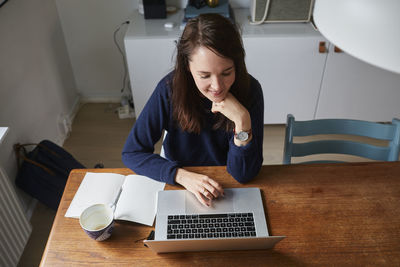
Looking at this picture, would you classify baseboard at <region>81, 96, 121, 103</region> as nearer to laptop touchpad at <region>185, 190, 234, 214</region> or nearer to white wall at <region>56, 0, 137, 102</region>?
white wall at <region>56, 0, 137, 102</region>

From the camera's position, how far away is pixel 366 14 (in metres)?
0.41

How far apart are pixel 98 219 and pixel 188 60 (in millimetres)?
593

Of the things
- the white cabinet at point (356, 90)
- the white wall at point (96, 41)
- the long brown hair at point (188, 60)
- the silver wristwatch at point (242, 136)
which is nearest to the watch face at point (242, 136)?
the silver wristwatch at point (242, 136)

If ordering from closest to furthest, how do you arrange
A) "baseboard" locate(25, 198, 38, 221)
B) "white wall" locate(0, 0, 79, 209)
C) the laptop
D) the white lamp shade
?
the white lamp shade < the laptop < "white wall" locate(0, 0, 79, 209) < "baseboard" locate(25, 198, 38, 221)

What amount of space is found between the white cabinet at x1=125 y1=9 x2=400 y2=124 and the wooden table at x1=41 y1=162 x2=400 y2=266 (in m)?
1.17

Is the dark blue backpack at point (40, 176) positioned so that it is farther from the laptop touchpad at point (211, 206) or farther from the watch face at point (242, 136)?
the watch face at point (242, 136)

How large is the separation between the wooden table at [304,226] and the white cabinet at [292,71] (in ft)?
Answer: 3.85

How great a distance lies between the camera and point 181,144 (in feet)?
4.56

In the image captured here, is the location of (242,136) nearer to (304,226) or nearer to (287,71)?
(304,226)

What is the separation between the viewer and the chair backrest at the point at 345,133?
1.37m

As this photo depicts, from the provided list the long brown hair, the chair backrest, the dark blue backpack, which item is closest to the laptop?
the long brown hair

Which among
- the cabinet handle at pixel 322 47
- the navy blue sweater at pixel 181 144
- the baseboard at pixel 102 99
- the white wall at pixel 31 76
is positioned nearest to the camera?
the navy blue sweater at pixel 181 144

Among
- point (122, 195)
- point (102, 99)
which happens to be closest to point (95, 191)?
point (122, 195)

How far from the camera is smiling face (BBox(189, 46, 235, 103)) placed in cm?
105
